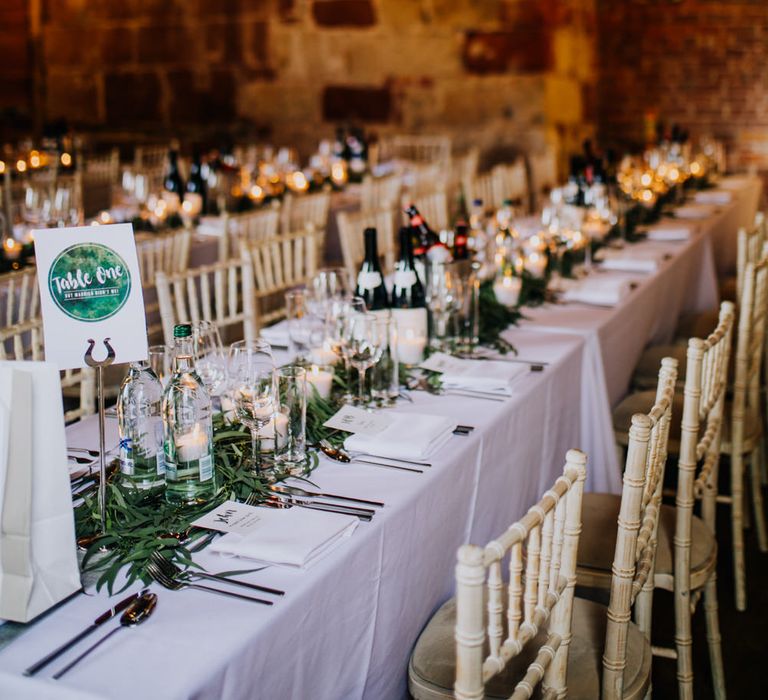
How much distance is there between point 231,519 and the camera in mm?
1591

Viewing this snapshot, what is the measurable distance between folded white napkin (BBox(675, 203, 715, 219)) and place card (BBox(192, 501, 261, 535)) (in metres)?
4.29

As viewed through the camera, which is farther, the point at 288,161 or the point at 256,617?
the point at 288,161

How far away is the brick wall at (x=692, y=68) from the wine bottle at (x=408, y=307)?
21.9ft

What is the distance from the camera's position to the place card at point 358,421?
1.99m

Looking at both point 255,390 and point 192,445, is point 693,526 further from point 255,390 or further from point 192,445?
point 192,445

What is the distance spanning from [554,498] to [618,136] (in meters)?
8.19

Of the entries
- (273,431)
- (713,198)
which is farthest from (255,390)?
(713,198)

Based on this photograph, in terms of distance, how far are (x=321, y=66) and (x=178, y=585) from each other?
7.68 metres

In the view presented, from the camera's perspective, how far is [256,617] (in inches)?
52.6

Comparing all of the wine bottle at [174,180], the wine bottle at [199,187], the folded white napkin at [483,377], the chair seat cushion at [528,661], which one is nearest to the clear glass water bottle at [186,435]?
the chair seat cushion at [528,661]

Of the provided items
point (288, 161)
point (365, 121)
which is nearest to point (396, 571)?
point (288, 161)

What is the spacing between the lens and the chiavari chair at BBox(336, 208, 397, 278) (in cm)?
407

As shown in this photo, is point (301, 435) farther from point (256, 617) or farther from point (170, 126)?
point (170, 126)

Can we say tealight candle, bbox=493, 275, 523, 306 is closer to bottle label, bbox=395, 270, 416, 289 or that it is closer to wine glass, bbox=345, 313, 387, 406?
bottle label, bbox=395, 270, 416, 289
